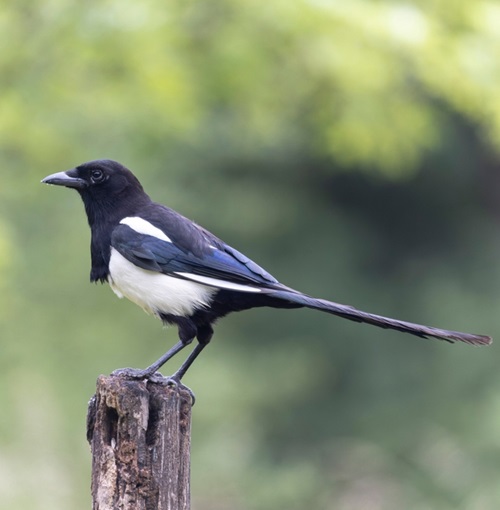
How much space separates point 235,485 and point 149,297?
5341mm

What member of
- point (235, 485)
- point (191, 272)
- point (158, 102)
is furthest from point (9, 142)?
point (235, 485)

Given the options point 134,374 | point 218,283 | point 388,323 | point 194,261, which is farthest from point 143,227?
point 388,323

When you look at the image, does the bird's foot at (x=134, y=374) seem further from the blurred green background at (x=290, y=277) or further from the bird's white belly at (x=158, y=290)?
the blurred green background at (x=290, y=277)

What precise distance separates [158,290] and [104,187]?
0.56 metres

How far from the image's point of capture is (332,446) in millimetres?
8930

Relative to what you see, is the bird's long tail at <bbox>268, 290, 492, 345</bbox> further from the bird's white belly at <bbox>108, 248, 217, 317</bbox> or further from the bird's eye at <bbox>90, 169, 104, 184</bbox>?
the bird's eye at <bbox>90, 169, 104, 184</bbox>

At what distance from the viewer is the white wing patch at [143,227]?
152 inches

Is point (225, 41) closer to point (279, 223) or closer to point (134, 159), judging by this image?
point (134, 159)

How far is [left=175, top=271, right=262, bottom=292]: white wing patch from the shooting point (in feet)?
12.1

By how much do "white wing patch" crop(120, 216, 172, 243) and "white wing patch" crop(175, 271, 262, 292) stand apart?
15 cm

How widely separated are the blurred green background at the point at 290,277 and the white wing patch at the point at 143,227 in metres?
2.66

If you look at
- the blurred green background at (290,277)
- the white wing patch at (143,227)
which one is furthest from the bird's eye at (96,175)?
the blurred green background at (290,277)

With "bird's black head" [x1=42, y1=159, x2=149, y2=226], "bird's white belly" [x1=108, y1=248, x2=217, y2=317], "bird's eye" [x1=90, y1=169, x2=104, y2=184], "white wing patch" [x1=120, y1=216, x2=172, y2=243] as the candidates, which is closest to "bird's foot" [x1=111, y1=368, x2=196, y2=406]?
"bird's white belly" [x1=108, y1=248, x2=217, y2=317]

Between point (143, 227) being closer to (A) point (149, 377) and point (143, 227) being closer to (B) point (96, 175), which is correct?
(B) point (96, 175)
